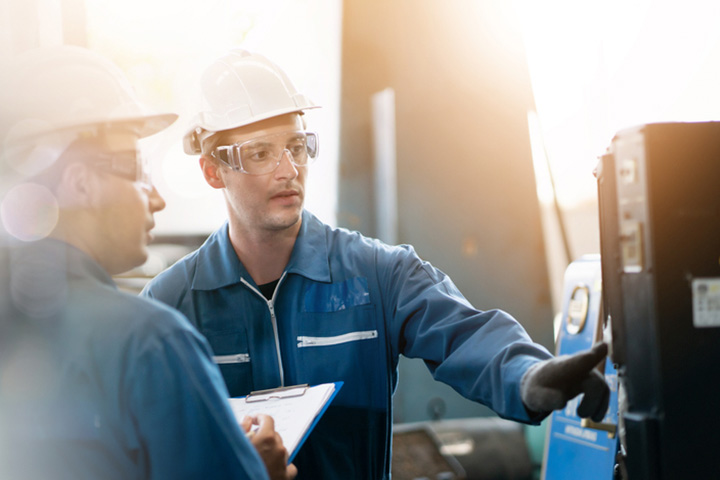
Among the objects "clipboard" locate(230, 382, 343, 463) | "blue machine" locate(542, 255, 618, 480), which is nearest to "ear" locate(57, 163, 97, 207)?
"clipboard" locate(230, 382, 343, 463)

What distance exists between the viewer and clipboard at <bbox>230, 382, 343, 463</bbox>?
3.78ft

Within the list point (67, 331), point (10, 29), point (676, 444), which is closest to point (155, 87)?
point (10, 29)

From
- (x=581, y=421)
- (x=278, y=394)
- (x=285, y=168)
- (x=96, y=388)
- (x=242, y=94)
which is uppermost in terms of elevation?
(x=242, y=94)

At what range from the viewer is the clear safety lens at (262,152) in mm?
1747

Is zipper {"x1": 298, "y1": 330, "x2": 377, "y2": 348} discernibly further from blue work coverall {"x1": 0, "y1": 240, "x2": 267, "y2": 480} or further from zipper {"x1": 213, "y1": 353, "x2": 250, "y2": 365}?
blue work coverall {"x1": 0, "y1": 240, "x2": 267, "y2": 480}

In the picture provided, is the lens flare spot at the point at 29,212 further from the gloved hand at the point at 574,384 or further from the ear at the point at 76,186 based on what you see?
the gloved hand at the point at 574,384

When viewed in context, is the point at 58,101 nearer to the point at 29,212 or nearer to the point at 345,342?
the point at 29,212

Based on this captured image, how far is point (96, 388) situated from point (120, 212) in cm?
27

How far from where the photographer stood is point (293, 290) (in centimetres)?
170

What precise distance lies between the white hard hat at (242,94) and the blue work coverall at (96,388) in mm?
979

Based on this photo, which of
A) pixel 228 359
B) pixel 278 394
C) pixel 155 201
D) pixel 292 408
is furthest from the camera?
pixel 228 359

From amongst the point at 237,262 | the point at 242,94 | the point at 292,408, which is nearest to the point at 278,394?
the point at 292,408

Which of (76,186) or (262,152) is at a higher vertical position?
(262,152)

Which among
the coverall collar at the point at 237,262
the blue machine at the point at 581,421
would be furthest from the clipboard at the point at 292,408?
the blue machine at the point at 581,421
